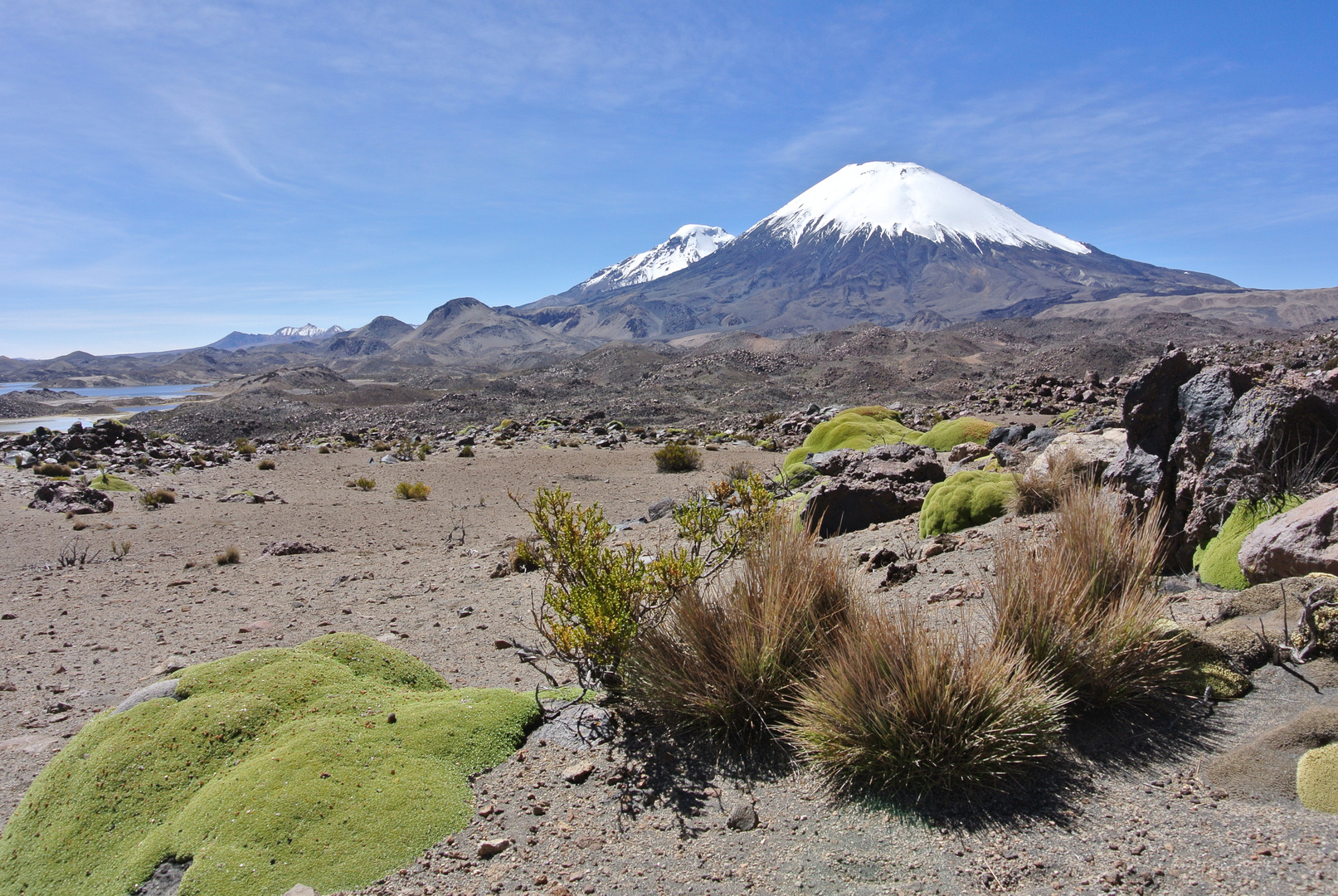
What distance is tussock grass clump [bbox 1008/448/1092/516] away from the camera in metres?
6.11

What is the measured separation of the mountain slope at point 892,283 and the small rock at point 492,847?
395ft

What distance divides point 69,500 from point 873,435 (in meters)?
14.1

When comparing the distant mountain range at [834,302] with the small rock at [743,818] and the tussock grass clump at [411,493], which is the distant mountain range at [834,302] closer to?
the tussock grass clump at [411,493]

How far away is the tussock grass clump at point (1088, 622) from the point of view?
306 cm

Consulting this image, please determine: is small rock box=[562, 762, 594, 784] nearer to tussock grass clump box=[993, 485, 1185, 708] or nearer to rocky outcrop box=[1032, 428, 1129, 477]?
tussock grass clump box=[993, 485, 1185, 708]

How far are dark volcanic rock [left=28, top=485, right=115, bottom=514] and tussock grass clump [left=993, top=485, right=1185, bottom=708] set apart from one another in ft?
44.2

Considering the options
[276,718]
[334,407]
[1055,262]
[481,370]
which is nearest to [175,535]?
[276,718]

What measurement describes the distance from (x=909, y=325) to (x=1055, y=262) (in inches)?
2527

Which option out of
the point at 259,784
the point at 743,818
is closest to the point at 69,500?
the point at 259,784

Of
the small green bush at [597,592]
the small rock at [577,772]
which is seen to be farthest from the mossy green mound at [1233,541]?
the small rock at [577,772]

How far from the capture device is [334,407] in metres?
38.4

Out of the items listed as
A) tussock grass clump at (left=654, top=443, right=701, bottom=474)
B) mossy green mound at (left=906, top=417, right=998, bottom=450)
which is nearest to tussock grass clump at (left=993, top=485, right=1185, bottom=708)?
mossy green mound at (left=906, top=417, right=998, bottom=450)

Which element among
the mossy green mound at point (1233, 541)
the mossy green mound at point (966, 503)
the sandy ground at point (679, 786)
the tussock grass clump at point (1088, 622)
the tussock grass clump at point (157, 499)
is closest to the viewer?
the sandy ground at point (679, 786)

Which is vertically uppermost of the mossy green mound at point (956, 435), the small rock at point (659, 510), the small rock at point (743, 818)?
the mossy green mound at point (956, 435)
